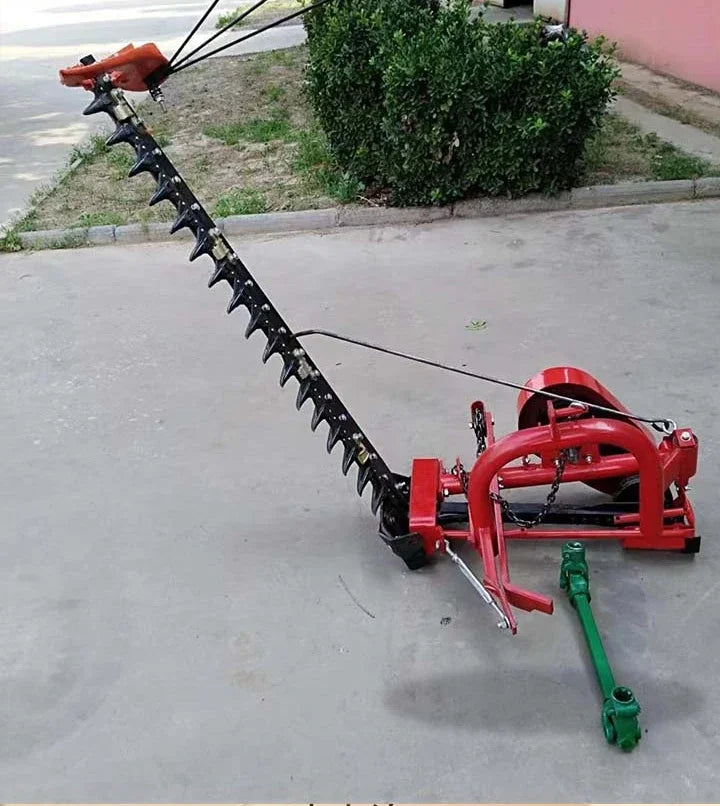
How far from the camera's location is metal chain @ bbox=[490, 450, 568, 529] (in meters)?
2.87

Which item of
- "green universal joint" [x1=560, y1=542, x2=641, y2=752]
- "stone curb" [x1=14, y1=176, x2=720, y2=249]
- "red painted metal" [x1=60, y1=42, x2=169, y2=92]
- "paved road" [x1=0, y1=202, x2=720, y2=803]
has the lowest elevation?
"paved road" [x1=0, y1=202, x2=720, y2=803]

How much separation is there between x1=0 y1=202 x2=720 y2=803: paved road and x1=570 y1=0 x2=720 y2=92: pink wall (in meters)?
4.29

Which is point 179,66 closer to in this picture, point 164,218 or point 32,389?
point 32,389

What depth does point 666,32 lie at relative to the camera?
31.3ft

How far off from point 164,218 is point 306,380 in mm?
4122

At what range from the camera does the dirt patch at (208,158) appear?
6.87m

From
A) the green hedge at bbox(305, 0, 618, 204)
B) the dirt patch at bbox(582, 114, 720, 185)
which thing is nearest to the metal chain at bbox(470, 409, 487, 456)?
the green hedge at bbox(305, 0, 618, 204)

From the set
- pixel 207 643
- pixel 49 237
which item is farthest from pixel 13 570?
pixel 49 237

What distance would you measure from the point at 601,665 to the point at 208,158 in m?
6.52

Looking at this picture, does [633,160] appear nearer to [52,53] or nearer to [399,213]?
[399,213]

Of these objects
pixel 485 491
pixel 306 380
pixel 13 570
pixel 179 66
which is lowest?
pixel 13 570

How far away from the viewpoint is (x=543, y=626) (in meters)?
2.80

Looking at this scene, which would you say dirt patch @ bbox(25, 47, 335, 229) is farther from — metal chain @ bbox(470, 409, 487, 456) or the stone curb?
metal chain @ bbox(470, 409, 487, 456)

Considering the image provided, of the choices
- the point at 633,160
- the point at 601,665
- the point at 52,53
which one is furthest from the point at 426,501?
the point at 52,53
